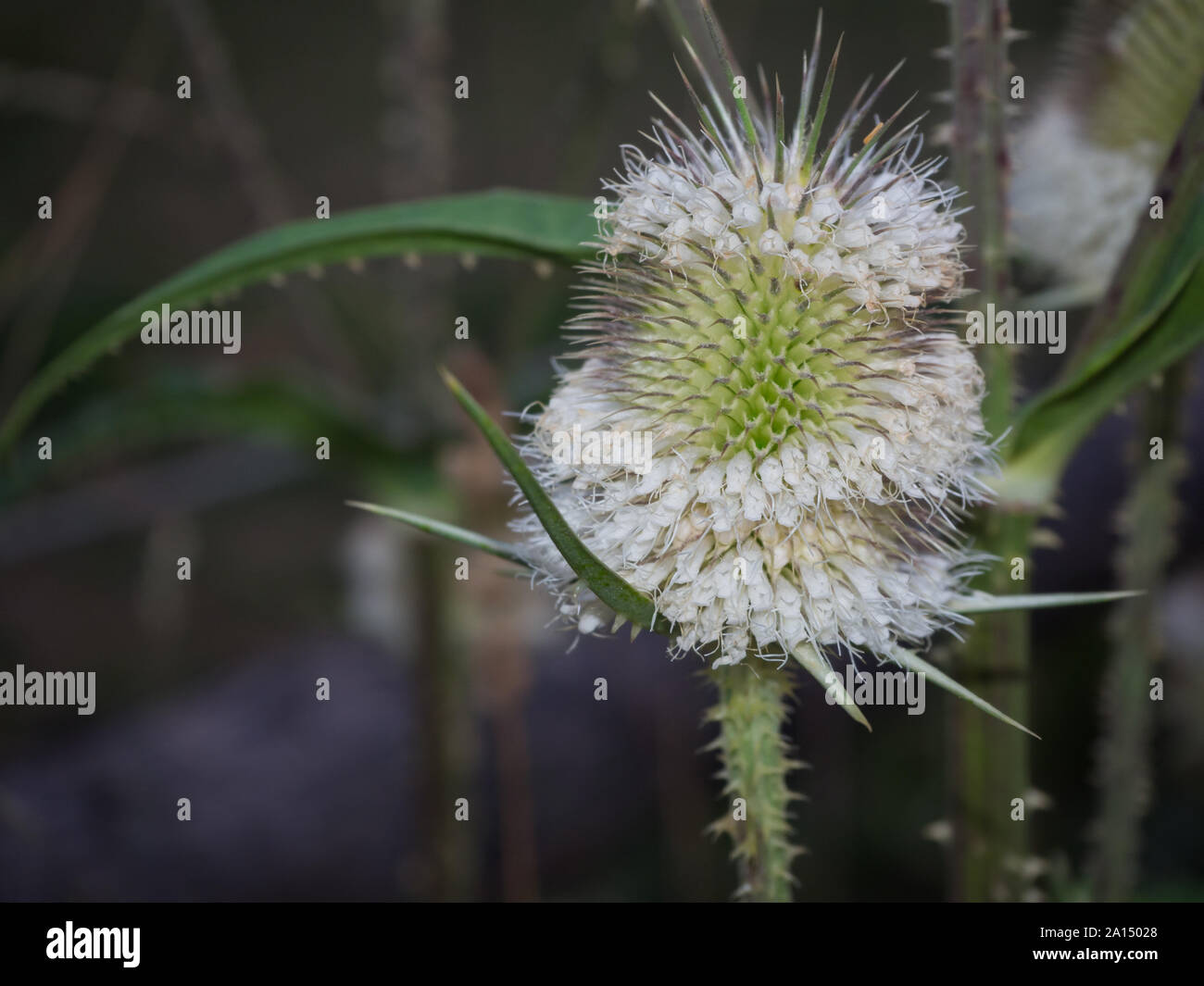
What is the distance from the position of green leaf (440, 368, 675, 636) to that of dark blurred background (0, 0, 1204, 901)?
0.23 feet

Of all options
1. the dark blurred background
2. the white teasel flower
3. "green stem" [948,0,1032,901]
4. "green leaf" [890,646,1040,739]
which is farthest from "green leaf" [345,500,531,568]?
"green stem" [948,0,1032,901]

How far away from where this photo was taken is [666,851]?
2.13 metres

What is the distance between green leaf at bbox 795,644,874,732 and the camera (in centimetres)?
54

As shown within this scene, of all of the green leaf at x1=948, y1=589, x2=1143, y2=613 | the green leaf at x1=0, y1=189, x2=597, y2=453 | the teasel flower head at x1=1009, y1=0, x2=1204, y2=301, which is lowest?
the green leaf at x1=948, y1=589, x2=1143, y2=613

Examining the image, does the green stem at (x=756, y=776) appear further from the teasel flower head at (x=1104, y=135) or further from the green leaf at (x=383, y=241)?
the teasel flower head at (x=1104, y=135)

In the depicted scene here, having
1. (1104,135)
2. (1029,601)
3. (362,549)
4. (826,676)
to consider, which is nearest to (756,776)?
(826,676)

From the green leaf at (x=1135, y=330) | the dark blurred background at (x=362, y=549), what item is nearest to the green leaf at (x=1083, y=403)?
the green leaf at (x=1135, y=330)

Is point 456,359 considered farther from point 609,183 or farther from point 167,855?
point 167,855

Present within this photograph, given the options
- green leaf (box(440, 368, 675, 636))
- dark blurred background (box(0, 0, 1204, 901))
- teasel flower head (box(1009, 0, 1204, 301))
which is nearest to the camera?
green leaf (box(440, 368, 675, 636))

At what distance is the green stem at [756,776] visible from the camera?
0.64m

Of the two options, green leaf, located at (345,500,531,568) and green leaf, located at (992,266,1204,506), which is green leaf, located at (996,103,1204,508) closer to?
green leaf, located at (992,266,1204,506)

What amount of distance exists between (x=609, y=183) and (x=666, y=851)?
1774mm
